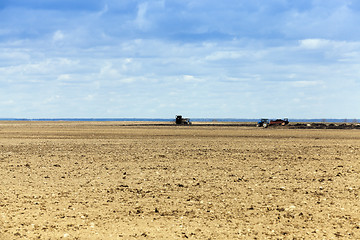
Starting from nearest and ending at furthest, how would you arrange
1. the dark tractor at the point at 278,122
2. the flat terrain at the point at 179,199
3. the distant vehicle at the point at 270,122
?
the flat terrain at the point at 179,199
the distant vehicle at the point at 270,122
the dark tractor at the point at 278,122

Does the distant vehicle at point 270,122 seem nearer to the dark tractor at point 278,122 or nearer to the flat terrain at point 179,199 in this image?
the dark tractor at point 278,122

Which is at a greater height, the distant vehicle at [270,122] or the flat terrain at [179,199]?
the distant vehicle at [270,122]

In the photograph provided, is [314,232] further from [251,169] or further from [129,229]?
[251,169]

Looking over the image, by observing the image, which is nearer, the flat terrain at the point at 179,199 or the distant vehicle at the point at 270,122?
the flat terrain at the point at 179,199

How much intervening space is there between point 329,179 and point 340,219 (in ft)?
17.0

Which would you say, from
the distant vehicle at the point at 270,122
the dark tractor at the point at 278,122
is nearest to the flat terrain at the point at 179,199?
the distant vehicle at the point at 270,122

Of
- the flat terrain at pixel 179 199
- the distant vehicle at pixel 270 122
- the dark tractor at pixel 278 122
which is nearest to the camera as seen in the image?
the flat terrain at pixel 179 199

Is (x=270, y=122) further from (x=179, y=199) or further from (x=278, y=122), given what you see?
(x=179, y=199)

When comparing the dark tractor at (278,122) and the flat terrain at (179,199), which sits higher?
the dark tractor at (278,122)

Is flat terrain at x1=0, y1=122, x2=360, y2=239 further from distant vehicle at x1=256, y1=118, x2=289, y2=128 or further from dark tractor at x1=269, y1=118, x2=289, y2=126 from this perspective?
dark tractor at x1=269, y1=118, x2=289, y2=126

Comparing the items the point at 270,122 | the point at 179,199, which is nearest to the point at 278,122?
the point at 270,122

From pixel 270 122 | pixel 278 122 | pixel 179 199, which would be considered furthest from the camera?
pixel 278 122

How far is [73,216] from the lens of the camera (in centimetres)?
942

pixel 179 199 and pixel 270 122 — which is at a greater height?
pixel 270 122
